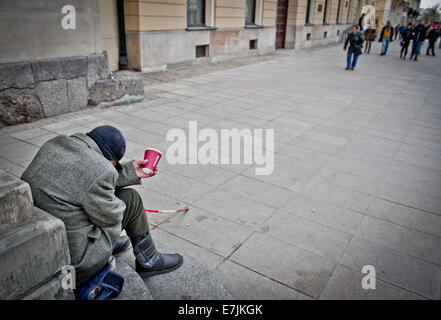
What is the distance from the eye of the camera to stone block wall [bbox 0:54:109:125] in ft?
17.7

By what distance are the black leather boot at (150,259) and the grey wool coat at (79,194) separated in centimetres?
47

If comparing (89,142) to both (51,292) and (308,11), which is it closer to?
(51,292)

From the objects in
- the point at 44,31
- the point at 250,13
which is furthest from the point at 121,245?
the point at 250,13

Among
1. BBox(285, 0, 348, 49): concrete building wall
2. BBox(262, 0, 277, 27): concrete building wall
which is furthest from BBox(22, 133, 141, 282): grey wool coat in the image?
BBox(285, 0, 348, 49): concrete building wall

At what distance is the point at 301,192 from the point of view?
4031 millimetres

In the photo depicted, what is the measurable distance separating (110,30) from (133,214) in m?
8.89

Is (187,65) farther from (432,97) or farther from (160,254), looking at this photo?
(160,254)

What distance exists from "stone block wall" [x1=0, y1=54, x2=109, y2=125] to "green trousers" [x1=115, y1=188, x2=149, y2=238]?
13.3 ft

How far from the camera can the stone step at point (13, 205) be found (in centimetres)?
163

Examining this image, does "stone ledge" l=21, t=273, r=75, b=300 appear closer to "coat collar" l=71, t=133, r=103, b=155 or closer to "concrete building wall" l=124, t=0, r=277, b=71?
"coat collar" l=71, t=133, r=103, b=155

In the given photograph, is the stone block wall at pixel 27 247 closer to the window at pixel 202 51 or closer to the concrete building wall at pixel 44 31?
the concrete building wall at pixel 44 31

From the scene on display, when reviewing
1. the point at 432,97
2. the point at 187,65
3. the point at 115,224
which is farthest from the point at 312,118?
the point at 187,65
